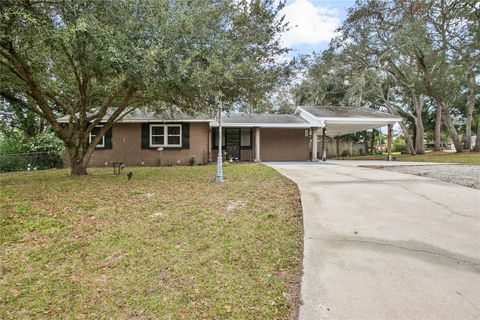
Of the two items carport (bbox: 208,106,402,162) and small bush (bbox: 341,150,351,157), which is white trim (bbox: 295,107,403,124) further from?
small bush (bbox: 341,150,351,157)

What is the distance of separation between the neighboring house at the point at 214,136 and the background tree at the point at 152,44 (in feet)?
20.3

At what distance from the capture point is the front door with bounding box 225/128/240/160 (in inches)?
703

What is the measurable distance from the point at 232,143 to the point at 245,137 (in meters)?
0.91

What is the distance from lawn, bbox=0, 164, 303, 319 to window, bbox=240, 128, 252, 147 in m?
11.7

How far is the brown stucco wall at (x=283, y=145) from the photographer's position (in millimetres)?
18531

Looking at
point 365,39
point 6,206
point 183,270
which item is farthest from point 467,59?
point 6,206

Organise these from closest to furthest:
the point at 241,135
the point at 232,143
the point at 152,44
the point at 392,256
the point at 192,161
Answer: the point at 392,256
the point at 152,44
the point at 192,161
the point at 232,143
the point at 241,135

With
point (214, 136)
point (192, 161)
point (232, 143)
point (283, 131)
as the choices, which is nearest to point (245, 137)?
point (232, 143)

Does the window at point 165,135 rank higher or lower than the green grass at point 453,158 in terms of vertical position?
higher

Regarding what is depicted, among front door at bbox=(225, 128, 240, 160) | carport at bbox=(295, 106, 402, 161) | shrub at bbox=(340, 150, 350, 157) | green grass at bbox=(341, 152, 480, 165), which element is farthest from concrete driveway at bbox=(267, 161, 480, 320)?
shrub at bbox=(340, 150, 350, 157)

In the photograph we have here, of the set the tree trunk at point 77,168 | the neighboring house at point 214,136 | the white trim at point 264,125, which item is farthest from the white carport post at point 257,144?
the tree trunk at point 77,168

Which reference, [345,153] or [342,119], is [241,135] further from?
[345,153]

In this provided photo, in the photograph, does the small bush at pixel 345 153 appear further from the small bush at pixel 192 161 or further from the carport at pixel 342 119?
the small bush at pixel 192 161

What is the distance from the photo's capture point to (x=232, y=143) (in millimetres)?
17953
